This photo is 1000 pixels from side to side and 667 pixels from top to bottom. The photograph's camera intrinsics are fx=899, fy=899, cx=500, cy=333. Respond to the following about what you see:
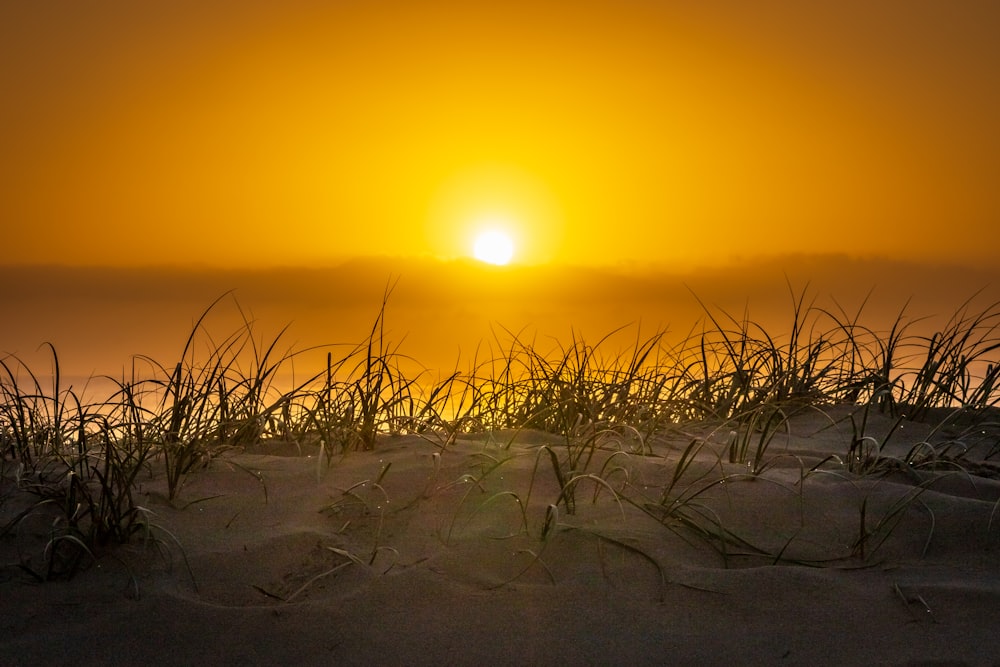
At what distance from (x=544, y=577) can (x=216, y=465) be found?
1.41 meters

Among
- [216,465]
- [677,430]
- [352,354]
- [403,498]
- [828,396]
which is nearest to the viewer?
[403,498]

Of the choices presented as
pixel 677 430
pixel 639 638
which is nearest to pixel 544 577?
pixel 639 638

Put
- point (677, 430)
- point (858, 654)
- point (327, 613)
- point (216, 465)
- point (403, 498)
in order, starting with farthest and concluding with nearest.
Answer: point (677, 430)
point (216, 465)
point (403, 498)
point (327, 613)
point (858, 654)

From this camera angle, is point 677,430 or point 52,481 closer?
point 52,481

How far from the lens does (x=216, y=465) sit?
317cm

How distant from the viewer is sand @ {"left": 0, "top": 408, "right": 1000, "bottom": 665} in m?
2.08

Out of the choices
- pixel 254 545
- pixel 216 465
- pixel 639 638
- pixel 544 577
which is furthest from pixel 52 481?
pixel 639 638

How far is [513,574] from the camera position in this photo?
7.66 ft

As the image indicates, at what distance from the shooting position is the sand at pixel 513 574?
2.08 m

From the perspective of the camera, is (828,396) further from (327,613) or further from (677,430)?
(327,613)

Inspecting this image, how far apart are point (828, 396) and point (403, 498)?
274 cm

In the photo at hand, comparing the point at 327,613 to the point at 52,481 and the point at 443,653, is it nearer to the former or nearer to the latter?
the point at 443,653

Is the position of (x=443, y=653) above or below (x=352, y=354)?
below

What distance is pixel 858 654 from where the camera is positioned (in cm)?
203
